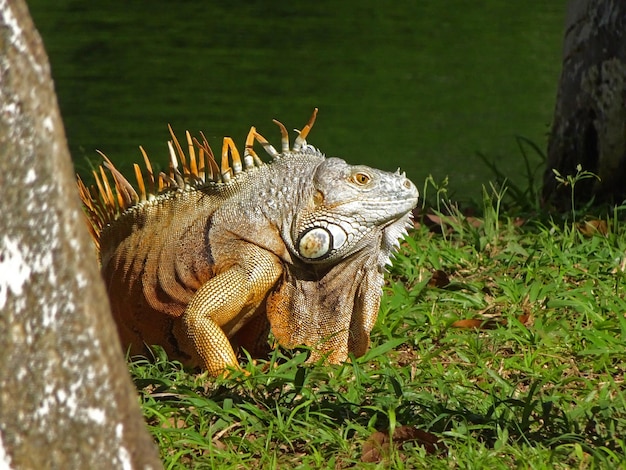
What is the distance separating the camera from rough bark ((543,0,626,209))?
5.81 metres

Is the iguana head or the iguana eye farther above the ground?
the iguana eye

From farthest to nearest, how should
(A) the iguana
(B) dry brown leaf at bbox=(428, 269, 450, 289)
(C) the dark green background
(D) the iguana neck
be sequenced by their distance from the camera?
(C) the dark green background → (B) dry brown leaf at bbox=(428, 269, 450, 289) → (D) the iguana neck → (A) the iguana

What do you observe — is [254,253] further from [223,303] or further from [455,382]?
[455,382]

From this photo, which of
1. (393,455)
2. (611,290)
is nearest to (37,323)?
(393,455)

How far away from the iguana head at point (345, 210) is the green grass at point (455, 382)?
16.0 inches

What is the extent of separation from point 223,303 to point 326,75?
761 cm

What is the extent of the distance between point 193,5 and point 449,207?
29.4 ft

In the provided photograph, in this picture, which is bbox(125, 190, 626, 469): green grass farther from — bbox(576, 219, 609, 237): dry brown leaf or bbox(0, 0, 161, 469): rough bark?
bbox(0, 0, 161, 469): rough bark

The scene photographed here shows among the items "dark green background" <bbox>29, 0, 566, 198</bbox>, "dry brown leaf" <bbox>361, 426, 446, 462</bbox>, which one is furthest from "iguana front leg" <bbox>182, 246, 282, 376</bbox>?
"dark green background" <bbox>29, 0, 566, 198</bbox>

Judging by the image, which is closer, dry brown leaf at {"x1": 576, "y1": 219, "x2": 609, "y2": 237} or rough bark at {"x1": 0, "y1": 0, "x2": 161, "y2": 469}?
rough bark at {"x1": 0, "y1": 0, "x2": 161, "y2": 469}

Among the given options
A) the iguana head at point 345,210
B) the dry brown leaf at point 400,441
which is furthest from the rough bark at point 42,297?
the iguana head at point 345,210

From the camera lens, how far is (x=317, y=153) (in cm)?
431

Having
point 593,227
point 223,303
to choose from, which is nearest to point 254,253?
point 223,303

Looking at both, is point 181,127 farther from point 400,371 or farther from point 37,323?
point 37,323
